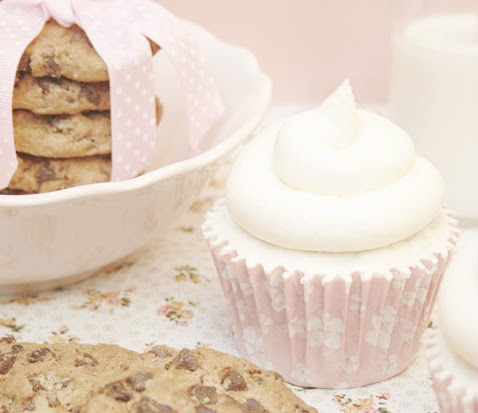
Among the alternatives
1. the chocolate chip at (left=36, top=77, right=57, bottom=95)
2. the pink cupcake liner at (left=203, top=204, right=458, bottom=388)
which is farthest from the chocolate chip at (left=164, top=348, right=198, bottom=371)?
the chocolate chip at (left=36, top=77, right=57, bottom=95)

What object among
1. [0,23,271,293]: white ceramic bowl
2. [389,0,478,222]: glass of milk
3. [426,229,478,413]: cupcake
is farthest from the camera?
[389,0,478,222]: glass of milk

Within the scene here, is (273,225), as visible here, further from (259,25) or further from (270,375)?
(259,25)

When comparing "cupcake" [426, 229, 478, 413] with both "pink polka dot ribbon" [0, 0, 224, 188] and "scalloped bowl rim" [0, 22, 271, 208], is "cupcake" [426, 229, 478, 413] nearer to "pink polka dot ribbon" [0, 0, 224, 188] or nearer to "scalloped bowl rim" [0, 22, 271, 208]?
"scalloped bowl rim" [0, 22, 271, 208]

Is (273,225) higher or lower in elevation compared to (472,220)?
higher

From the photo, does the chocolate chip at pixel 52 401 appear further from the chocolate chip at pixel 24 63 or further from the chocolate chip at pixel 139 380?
the chocolate chip at pixel 24 63

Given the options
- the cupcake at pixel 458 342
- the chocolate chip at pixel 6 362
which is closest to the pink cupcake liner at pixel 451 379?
the cupcake at pixel 458 342

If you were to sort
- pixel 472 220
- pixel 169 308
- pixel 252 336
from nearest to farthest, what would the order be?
pixel 252 336
pixel 169 308
pixel 472 220

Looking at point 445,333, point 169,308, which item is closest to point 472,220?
point 169,308
